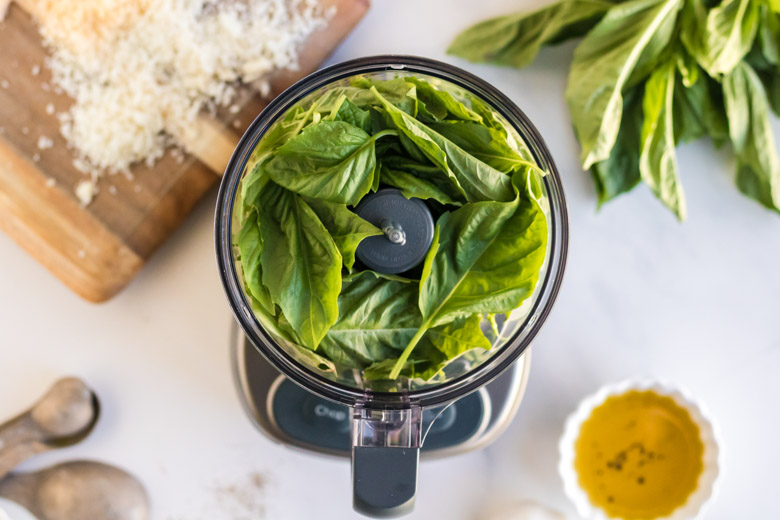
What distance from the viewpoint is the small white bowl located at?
0.91m

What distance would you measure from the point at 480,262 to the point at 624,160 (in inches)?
16.2

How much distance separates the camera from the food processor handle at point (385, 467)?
2.04 ft

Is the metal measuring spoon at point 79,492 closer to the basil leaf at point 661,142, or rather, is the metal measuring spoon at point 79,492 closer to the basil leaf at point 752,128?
the basil leaf at point 661,142

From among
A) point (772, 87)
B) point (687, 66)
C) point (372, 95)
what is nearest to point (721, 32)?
point (687, 66)

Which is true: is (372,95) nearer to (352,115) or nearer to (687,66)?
(352,115)

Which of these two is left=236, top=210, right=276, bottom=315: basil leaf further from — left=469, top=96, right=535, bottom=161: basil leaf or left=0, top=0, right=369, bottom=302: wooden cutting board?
left=0, top=0, right=369, bottom=302: wooden cutting board

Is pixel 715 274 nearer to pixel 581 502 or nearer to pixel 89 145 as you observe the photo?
pixel 581 502

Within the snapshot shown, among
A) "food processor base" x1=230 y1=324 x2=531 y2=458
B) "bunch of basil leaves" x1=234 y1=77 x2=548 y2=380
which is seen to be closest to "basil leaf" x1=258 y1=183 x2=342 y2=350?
"bunch of basil leaves" x1=234 y1=77 x2=548 y2=380

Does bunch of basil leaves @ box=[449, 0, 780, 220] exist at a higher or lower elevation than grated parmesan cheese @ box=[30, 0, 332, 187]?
lower

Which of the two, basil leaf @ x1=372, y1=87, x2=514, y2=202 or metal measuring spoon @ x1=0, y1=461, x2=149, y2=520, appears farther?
metal measuring spoon @ x1=0, y1=461, x2=149, y2=520

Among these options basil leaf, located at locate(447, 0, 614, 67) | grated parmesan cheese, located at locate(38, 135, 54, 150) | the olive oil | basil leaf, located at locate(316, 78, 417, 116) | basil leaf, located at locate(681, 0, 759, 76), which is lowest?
the olive oil

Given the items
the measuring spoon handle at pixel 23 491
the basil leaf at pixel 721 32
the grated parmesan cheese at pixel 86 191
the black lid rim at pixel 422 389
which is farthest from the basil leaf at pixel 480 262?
the measuring spoon handle at pixel 23 491

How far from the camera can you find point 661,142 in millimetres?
849

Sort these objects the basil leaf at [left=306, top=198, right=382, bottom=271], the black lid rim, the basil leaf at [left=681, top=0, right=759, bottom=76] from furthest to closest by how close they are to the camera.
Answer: the basil leaf at [left=681, top=0, right=759, bottom=76]
the black lid rim
the basil leaf at [left=306, top=198, right=382, bottom=271]
